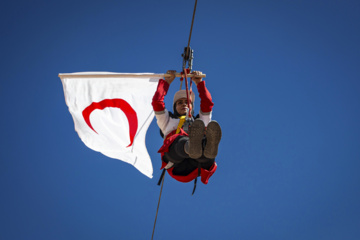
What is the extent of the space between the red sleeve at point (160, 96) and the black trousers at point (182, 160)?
0.80 m

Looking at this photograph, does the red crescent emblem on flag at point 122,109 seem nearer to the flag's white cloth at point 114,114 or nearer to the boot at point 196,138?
the flag's white cloth at point 114,114

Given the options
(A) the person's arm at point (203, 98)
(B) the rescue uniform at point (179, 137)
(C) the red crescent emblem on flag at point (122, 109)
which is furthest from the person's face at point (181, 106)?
(C) the red crescent emblem on flag at point (122, 109)

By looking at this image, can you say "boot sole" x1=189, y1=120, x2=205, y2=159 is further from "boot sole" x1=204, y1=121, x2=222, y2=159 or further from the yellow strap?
the yellow strap

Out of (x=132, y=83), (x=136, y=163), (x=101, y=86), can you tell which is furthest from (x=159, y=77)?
(x=136, y=163)

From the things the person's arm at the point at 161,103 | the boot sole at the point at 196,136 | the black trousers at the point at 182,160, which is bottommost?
the black trousers at the point at 182,160

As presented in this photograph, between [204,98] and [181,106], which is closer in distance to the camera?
[204,98]

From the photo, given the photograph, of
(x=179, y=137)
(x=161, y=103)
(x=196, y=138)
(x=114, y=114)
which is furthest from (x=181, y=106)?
(x=196, y=138)

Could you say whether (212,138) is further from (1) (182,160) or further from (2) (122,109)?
(2) (122,109)

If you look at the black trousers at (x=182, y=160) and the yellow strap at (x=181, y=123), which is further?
the yellow strap at (x=181, y=123)

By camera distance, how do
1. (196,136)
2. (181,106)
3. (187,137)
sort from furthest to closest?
(181,106)
(187,137)
(196,136)

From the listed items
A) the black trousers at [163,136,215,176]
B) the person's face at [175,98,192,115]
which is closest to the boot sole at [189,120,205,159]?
the black trousers at [163,136,215,176]

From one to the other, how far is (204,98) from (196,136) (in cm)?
126

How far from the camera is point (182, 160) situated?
446 centimetres

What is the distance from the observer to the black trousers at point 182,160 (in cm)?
418
